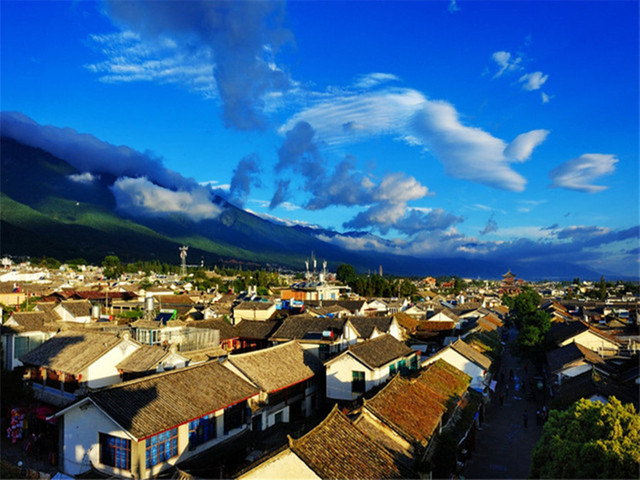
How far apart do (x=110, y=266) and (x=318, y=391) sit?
4896 inches

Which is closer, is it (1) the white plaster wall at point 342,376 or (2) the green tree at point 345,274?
(1) the white plaster wall at point 342,376

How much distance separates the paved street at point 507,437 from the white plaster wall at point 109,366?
18974mm

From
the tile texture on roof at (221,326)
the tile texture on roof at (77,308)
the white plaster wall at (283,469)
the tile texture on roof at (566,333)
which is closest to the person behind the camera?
the white plaster wall at (283,469)

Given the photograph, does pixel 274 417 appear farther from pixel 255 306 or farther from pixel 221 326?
pixel 255 306

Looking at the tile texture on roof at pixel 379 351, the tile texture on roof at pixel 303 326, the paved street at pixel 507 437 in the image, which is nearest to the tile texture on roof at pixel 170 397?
the tile texture on roof at pixel 379 351

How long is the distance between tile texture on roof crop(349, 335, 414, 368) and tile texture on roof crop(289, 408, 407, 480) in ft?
36.1

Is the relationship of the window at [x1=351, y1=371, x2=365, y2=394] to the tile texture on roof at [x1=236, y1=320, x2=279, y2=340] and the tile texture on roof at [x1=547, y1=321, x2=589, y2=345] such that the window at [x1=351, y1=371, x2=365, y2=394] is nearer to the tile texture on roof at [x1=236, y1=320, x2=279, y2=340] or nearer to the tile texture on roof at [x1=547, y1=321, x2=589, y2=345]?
the tile texture on roof at [x1=236, y1=320, x2=279, y2=340]

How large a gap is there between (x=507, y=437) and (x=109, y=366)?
2317cm

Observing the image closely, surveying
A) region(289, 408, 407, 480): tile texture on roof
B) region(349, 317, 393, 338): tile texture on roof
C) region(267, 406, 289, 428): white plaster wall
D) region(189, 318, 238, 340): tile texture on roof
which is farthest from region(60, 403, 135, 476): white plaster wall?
region(349, 317, 393, 338): tile texture on roof

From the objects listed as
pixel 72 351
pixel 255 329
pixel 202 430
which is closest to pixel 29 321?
pixel 72 351

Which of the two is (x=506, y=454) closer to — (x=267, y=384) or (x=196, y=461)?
(x=267, y=384)

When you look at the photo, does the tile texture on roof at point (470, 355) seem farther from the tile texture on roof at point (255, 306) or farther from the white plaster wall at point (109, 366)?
the tile texture on roof at point (255, 306)

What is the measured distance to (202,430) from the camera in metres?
18.9

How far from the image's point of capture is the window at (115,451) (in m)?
Result: 16.3
